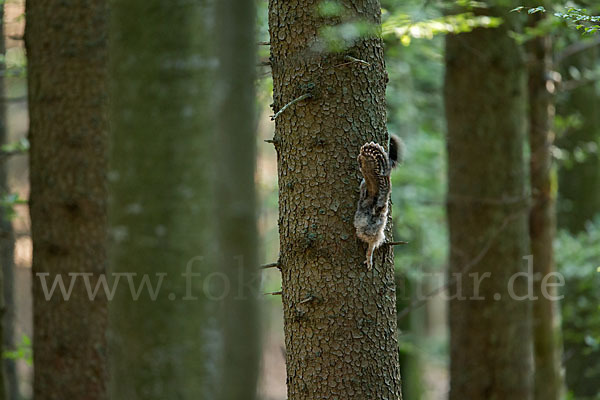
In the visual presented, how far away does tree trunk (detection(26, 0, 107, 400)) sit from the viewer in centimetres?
541

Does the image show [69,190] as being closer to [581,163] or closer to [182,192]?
[182,192]

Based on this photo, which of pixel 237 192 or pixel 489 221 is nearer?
pixel 237 192

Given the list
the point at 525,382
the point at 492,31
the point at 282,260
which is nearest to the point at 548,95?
the point at 492,31

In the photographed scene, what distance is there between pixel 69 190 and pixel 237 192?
3.48 metres

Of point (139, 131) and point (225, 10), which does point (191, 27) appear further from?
point (139, 131)

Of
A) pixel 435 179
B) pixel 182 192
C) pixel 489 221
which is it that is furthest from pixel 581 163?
pixel 182 192

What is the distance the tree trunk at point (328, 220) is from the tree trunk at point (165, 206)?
67cm

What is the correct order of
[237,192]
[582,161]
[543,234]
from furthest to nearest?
[582,161]
[543,234]
[237,192]

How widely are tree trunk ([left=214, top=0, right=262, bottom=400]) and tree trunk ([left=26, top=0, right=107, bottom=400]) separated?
3263mm

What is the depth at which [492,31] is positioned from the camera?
6.56 metres

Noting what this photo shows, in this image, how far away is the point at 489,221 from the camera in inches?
254

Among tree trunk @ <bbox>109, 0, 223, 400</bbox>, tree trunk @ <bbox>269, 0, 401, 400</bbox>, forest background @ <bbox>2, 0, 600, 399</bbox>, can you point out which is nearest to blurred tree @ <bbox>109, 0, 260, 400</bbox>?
tree trunk @ <bbox>109, 0, 223, 400</bbox>

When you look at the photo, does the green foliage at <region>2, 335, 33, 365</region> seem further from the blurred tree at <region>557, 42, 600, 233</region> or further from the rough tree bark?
the blurred tree at <region>557, 42, 600, 233</region>

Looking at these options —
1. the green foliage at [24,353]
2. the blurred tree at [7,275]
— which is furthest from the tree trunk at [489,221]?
the blurred tree at [7,275]
